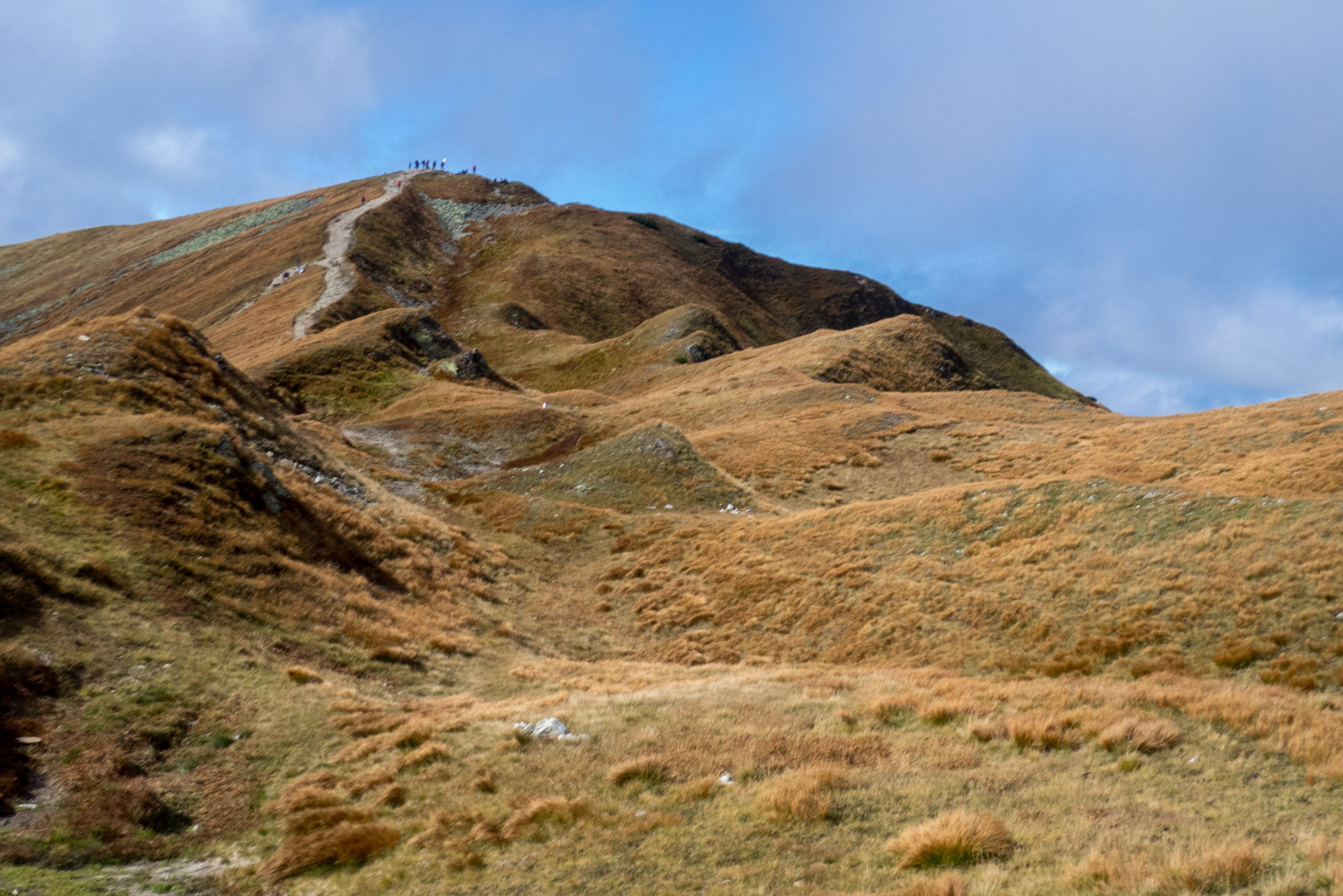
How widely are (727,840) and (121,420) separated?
83.9 ft

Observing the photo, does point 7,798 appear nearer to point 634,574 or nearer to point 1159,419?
point 634,574

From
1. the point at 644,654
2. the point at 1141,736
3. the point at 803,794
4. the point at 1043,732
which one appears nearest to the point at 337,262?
the point at 644,654

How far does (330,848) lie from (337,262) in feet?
358

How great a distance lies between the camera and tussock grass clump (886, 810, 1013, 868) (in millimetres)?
8867

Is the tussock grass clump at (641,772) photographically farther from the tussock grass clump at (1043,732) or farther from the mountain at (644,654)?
the tussock grass clump at (1043,732)

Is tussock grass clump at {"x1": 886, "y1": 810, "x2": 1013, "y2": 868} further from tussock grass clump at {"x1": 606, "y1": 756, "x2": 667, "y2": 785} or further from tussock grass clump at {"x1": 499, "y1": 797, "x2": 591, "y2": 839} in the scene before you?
tussock grass clump at {"x1": 499, "y1": 797, "x2": 591, "y2": 839}

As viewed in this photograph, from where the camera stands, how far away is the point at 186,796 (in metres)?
13.4

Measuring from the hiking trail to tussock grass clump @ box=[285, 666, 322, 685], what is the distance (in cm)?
7002

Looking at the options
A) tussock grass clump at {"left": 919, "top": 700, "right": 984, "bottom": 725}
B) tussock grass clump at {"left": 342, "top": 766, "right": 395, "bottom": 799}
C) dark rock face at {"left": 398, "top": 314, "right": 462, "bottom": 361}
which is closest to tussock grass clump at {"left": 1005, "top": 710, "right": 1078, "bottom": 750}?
tussock grass clump at {"left": 919, "top": 700, "right": 984, "bottom": 725}

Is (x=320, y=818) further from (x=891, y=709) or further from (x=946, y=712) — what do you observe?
(x=946, y=712)

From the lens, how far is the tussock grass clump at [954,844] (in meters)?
8.87

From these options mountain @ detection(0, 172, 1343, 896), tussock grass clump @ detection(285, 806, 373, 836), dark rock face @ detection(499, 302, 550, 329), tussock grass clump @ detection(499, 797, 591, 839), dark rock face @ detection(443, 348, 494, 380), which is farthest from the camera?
dark rock face @ detection(499, 302, 550, 329)

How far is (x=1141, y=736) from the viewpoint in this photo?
38.6 ft

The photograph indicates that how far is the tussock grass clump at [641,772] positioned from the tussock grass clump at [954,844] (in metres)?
4.44
